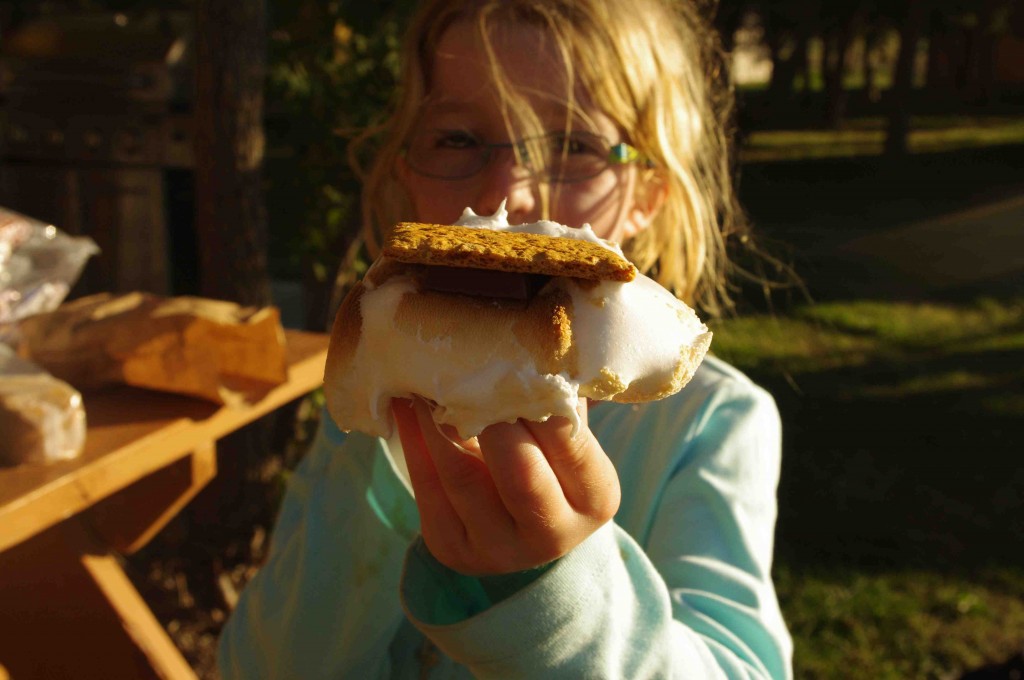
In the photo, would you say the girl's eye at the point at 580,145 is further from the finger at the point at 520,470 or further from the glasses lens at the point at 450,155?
the finger at the point at 520,470

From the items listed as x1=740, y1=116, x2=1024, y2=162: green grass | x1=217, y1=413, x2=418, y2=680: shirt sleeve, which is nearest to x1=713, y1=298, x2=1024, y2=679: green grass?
x1=217, y1=413, x2=418, y2=680: shirt sleeve

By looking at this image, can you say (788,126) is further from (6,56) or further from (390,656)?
(390,656)

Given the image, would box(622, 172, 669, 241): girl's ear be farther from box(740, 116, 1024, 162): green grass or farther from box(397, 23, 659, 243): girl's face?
box(740, 116, 1024, 162): green grass

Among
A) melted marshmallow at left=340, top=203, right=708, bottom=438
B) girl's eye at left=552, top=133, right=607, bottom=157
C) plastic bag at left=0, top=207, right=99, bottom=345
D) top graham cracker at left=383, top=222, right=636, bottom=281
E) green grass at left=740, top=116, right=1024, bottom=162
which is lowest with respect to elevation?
green grass at left=740, top=116, right=1024, bottom=162

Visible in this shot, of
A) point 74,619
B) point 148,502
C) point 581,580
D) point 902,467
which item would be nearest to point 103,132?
point 148,502

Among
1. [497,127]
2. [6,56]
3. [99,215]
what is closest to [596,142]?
[497,127]

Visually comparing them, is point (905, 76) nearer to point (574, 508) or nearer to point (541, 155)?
point (541, 155)

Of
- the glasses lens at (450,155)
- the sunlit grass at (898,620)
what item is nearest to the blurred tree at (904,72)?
the sunlit grass at (898,620)
